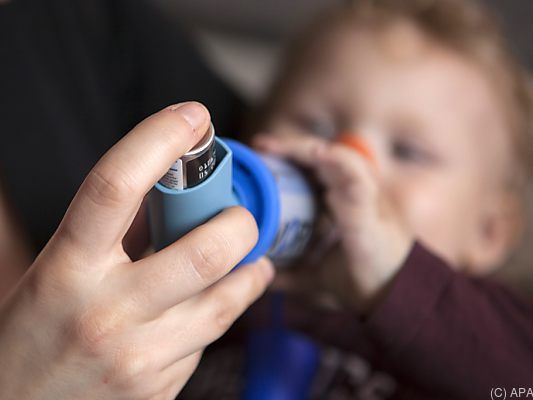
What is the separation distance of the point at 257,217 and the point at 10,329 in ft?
0.61

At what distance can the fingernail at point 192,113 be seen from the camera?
329 millimetres

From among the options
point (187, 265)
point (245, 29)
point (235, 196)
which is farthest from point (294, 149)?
point (245, 29)

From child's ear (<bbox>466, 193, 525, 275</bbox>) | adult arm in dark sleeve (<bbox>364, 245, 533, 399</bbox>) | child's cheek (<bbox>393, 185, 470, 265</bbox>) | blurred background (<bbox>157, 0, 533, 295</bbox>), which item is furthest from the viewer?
blurred background (<bbox>157, 0, 533, 295</bbox>)

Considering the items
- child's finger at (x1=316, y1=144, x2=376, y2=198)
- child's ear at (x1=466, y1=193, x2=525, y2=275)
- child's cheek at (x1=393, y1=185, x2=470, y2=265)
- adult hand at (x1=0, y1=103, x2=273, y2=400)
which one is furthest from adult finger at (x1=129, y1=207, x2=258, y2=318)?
child's ear at (x1=466, y1=193, x2=525, y2=275)

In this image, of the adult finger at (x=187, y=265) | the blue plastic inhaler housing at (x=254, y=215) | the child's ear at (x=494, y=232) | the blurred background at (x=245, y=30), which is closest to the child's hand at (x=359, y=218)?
the blue plastic inhaler housing at (x=254, y=215)

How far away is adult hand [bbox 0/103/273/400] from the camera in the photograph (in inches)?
12.6

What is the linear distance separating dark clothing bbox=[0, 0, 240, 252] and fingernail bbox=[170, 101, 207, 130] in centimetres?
10

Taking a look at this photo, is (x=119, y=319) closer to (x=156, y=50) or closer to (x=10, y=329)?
(x=10, y=329)

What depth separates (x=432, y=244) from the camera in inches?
29.4

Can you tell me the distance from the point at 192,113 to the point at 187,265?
9cm

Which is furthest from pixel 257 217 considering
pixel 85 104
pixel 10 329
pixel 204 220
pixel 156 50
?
pixel 156 50

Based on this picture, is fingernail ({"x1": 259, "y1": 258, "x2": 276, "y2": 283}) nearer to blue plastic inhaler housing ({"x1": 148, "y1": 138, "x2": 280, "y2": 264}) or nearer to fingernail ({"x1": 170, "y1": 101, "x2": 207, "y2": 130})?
blue plastic inhaler housing ({"x1": 148, "y1": 138, "x2": 280, "y2": 264})

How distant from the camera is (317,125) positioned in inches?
30.4

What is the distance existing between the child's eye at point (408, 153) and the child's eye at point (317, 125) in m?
0.08
